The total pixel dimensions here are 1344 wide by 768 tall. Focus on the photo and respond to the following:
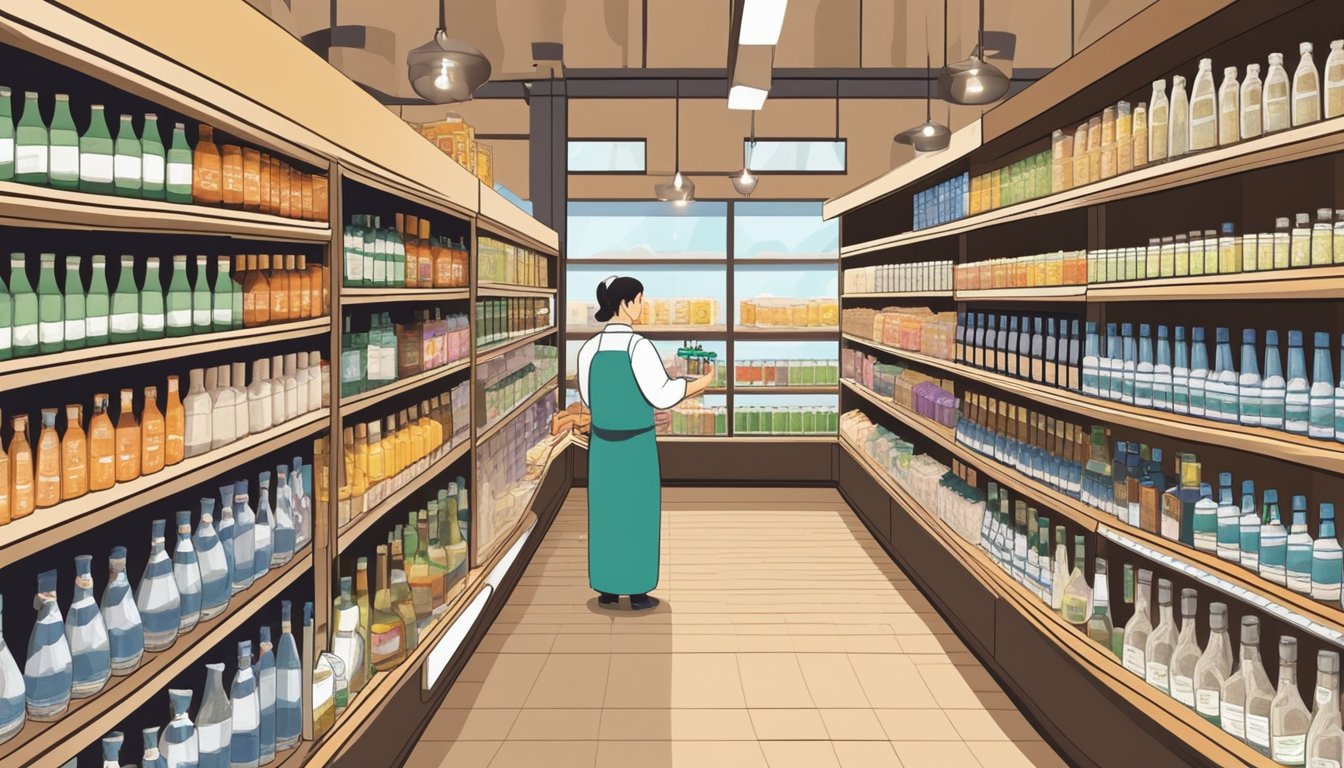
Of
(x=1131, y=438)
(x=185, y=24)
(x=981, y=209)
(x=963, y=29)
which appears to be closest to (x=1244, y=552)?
(x=1131, y=438)

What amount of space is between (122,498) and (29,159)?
2.19ft

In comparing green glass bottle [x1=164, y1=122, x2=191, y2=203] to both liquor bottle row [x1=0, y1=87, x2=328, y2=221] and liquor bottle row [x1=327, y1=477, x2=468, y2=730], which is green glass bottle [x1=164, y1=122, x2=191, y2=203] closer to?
liquor bottle row [x1=0, y1=87, x2=328, y2=221]

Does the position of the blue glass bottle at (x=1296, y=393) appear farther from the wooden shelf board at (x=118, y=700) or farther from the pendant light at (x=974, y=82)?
the wooden shelf board at (x=118, y=700)

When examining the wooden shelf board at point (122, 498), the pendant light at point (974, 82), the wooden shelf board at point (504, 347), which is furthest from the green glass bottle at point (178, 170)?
the pendant light at point (974, 82)

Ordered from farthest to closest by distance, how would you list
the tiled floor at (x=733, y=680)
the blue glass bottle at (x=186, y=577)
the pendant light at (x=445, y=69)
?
the pendant light at (x=445, y=69) < the tiled floor at (x=733, y=680) < the blue glass bottle at (x=186, y=577)

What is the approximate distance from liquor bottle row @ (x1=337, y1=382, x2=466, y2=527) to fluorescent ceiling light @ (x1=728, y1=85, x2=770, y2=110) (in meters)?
1.98

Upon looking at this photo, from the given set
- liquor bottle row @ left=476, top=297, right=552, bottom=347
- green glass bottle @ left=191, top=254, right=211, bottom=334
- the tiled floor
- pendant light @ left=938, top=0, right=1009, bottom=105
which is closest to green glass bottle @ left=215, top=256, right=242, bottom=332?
green glass bottle @ left=191, top=254, right=211, bottom=334

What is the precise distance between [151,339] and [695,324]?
21.8 ft

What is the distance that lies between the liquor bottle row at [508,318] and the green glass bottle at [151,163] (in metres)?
2.83

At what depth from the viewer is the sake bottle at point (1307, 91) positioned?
2.31m

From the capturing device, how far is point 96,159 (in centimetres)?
175

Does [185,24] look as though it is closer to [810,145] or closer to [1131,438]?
[1131,438]

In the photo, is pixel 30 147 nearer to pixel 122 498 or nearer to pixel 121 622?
pixel 122 498

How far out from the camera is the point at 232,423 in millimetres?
2318
